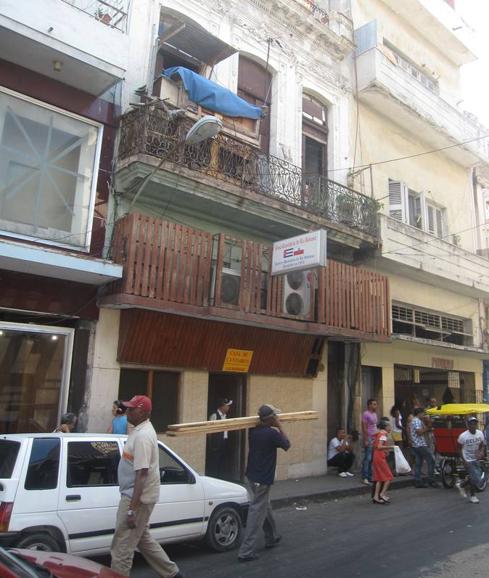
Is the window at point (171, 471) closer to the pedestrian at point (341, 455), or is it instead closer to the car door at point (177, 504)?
the car door at point (177, 504)

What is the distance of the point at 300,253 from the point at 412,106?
8.62 m

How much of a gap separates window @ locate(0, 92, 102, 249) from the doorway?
14.9 feet

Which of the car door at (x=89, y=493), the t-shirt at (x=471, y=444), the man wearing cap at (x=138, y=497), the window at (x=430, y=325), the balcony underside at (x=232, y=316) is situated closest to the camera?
the man wearing cap at (x=138, y=497)

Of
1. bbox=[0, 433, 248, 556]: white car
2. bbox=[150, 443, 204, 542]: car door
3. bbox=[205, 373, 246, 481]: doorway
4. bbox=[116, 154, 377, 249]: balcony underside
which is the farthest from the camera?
bbox=[205, 373, 246, 481]: doorway

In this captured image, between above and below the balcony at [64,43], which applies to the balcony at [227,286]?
below

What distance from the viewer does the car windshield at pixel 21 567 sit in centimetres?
301

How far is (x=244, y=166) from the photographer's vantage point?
11781 millimetres

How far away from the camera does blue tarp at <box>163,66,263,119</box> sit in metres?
10.9

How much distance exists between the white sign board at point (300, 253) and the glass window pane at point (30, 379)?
4.63m

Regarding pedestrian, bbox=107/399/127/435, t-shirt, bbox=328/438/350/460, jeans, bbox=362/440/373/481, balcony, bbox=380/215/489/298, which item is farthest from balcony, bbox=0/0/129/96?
t-shirt, bbox=328/438/350/460

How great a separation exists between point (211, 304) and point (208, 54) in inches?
236

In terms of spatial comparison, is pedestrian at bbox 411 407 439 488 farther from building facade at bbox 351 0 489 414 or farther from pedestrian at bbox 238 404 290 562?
pedestrian at bbox 238 404 290 562

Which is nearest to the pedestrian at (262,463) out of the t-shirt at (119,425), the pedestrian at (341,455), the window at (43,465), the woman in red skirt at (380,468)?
the window at (43,465)

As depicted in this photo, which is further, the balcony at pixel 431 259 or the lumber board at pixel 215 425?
the balcony at pixel 431 259
